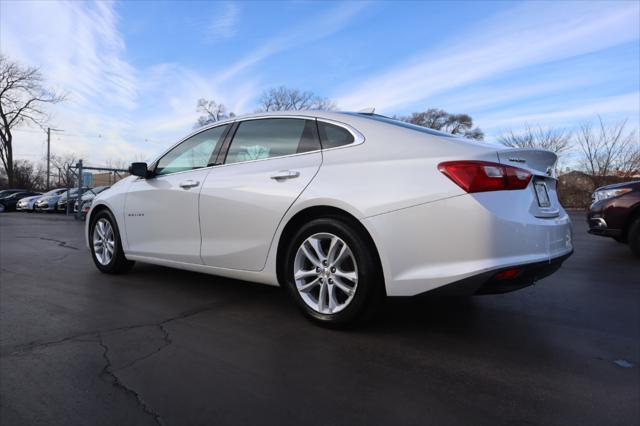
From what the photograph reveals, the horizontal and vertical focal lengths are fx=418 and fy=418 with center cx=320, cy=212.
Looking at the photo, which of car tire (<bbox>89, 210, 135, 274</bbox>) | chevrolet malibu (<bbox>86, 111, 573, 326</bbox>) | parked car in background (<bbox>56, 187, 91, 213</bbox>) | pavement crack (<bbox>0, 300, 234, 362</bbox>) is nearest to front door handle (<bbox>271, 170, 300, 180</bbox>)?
chevrolet malibu (<bbox>86, 111, 573, 326</bbox>)

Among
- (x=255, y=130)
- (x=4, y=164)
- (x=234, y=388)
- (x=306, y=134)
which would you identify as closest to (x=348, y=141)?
(x=306, y=134)

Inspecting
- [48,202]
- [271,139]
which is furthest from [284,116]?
[48,202]

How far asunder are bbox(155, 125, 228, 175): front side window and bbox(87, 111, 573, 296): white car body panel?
11.8 inches

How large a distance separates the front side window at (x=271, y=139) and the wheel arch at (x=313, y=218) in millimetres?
478

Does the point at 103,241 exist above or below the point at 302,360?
above

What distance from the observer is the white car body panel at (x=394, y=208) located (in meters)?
2.36

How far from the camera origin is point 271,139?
3365 mm

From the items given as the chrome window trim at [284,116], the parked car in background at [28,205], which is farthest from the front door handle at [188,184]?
the parked car in background at [28,205]

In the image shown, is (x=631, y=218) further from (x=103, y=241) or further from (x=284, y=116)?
(x=103, y=241)

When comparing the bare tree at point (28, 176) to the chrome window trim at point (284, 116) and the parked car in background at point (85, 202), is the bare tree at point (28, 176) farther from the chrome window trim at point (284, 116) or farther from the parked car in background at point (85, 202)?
the chrome window trim at point (284, 116)

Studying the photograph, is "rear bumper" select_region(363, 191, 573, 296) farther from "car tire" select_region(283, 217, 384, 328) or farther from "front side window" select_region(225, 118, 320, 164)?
"front side window" select_region(225, 118, 320, 164)

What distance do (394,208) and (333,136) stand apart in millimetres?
784

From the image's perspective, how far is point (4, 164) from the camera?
4719cm

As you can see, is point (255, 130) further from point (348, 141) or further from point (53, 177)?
point (53, 177)
